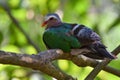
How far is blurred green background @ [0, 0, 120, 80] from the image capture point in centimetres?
216

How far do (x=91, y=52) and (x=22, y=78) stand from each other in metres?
0.67

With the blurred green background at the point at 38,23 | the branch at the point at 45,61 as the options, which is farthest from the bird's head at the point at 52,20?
the blurred green background at the point at 38,23

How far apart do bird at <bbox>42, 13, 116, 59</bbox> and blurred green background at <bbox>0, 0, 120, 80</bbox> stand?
522 millimetres

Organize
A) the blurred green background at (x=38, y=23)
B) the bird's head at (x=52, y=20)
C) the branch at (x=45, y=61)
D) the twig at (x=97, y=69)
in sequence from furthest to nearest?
1. the blurred green background at (x=38, y=23)
2. the bird's head at (x=52, y=20)
3. the twig at (x=97, y=69)
4. the branch at (x=45, y=61)

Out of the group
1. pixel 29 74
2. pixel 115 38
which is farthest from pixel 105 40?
pixel 29 74

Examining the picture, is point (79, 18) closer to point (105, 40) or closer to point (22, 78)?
point (105, 40)

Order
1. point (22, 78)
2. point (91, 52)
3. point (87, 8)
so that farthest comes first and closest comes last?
point (87, 8) < point (22, 78) < point (91, 52)

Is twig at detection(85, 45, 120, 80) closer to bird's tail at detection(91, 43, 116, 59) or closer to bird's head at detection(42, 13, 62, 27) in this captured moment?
bird's tail at detection(91, 43, 116, 59)

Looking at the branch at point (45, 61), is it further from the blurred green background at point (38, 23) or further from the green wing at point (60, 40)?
the blurred green background at point (38, 23)

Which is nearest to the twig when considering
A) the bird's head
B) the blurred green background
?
the bird's head

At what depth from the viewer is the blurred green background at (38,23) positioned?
2164mm

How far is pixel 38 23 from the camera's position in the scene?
7.91 ft

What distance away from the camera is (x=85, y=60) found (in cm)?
154

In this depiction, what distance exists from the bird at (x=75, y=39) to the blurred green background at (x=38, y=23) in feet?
1.71
